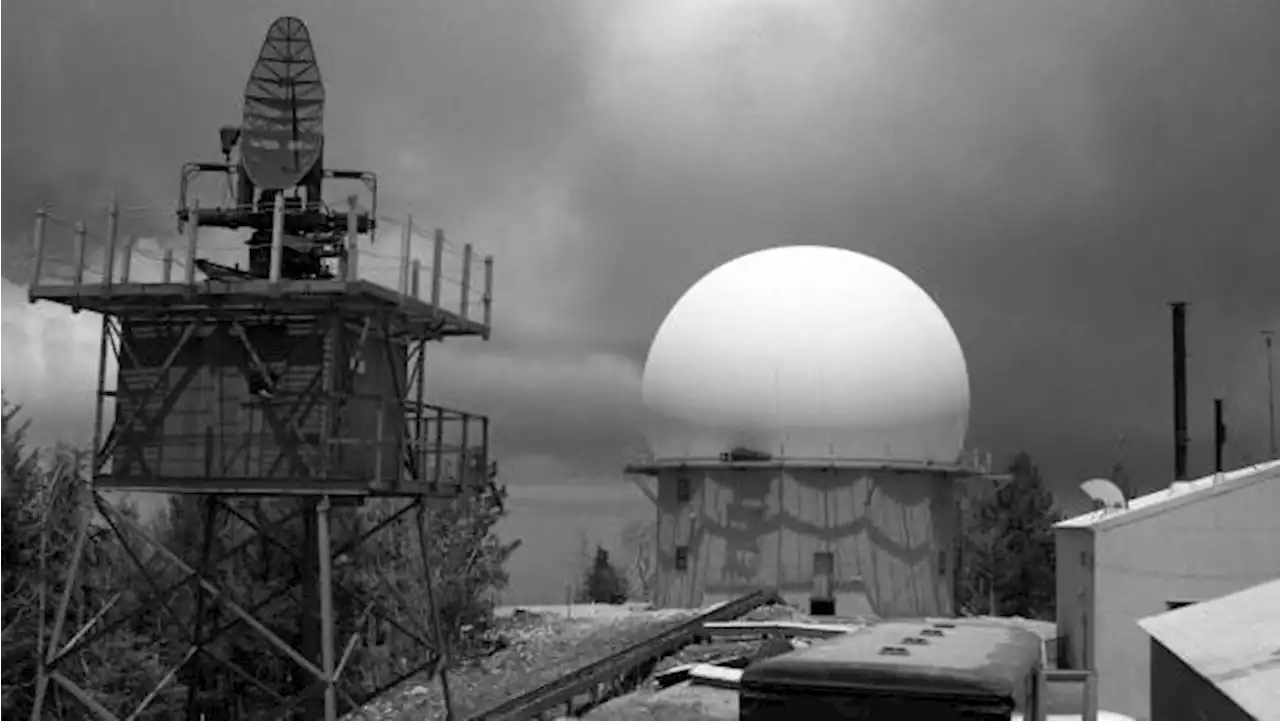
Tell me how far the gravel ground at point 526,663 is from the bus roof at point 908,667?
45.5ft

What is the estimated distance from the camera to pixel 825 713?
10.0 m

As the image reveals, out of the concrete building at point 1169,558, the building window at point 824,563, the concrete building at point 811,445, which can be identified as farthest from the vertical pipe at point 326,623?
the building window at point 824,563

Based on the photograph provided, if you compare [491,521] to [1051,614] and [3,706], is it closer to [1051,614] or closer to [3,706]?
[3,706]

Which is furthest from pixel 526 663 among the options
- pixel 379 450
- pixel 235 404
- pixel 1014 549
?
pixel 1014 549

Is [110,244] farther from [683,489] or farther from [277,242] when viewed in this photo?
[683,489]

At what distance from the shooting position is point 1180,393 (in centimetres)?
4072

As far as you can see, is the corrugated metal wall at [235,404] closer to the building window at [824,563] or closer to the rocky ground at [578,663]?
the rocky ground at [578,663]

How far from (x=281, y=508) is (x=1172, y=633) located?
22.8 m

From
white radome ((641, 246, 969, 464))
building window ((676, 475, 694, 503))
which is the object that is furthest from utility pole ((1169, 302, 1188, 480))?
building window ((676, 475, 694, 503))

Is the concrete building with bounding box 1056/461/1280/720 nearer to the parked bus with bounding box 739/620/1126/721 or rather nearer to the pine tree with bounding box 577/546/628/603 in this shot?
the parked bus with bounding box 739/620/1126/721

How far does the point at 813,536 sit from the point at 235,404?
21.1 meters

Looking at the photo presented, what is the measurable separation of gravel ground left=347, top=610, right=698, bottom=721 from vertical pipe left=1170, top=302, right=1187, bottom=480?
14321mm

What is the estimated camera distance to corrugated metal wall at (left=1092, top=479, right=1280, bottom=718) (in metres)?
28.9

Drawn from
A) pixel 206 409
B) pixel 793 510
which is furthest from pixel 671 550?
pixel 206 409
